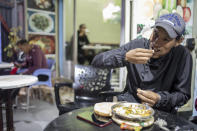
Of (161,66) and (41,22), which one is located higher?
(41,22)

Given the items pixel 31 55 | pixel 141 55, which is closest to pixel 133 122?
pixel 141 55

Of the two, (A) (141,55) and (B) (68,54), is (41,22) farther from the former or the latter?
(A) (141,55)

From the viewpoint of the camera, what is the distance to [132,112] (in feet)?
3.19

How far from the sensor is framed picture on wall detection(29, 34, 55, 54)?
15.5 feet

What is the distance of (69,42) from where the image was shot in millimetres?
5242

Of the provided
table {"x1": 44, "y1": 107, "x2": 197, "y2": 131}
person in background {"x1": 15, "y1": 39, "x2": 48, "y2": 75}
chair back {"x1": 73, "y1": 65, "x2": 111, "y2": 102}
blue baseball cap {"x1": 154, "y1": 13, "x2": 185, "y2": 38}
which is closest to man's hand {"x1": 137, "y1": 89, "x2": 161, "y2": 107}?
table {"x1": 44, "y1": 107, "x2": 197, "y2": 131}

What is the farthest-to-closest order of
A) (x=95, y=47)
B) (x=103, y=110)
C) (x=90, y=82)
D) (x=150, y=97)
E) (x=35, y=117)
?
1. (x=95, y=47)
2. (x=35, y=117)
3. (x=90, y=82)
4. (x=150, y=97)
5. (x=103, y=110)

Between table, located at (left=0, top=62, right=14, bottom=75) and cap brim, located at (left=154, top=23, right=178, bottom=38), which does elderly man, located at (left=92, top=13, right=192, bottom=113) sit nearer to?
cap brim, located at (left=154, top=23, right=178, bottom=38)

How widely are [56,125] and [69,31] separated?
4561 mm

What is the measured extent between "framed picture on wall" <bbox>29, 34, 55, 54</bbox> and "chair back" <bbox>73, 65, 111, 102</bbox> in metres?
3.07

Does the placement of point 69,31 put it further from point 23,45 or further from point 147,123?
point 147,123

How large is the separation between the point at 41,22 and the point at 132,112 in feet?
14.9

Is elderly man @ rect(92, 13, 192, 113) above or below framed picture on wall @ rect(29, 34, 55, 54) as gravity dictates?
below

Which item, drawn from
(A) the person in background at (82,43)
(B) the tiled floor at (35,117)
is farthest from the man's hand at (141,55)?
(A) the person in background at (82,43)
